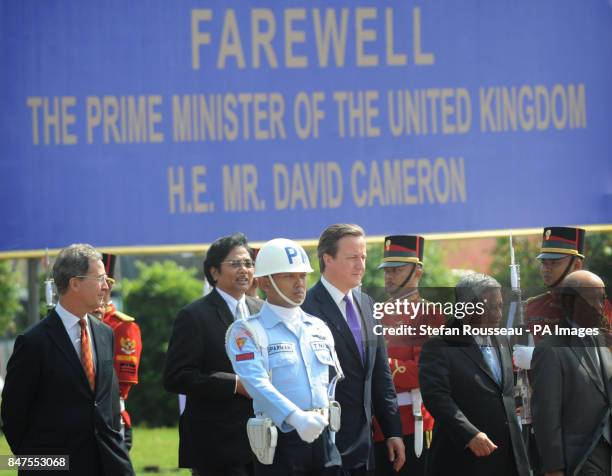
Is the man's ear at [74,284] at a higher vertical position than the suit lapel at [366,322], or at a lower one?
higher

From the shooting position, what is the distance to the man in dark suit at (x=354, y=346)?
633 centimetres

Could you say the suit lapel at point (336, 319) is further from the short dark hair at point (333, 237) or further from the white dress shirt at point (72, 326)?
the white dress shirt at point (72, 326)

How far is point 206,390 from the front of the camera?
6.62 m

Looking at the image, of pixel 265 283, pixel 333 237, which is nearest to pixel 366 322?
pixel 333 237

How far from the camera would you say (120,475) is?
6047 millimetres

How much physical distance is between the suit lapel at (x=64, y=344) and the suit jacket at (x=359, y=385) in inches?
54.0

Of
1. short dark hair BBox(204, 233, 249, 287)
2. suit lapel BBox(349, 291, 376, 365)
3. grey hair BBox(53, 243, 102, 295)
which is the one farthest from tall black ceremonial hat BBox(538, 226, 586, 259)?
grey hair BBox(53, 243, 102, 295)

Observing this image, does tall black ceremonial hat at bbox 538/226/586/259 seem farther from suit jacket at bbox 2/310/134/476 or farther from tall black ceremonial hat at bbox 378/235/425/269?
suit jacket at bbox 2/310/134/476

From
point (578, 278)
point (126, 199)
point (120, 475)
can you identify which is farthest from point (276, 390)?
point (126, 199)

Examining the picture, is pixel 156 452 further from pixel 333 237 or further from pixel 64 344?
pixel 64 344

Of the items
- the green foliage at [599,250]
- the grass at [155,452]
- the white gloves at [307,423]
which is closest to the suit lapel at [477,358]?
the white gloves at [307,423]

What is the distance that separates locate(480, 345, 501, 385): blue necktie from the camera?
6684 mm

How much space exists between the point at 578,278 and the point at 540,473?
1237 millimetres

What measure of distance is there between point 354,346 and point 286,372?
1.02 metres
